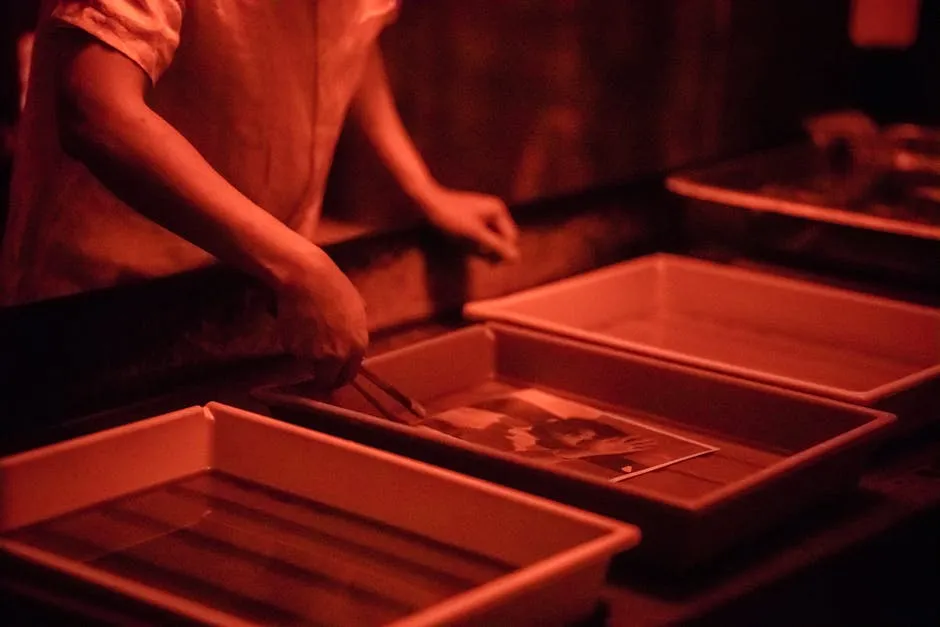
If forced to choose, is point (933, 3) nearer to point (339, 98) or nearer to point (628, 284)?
point (628, 284)

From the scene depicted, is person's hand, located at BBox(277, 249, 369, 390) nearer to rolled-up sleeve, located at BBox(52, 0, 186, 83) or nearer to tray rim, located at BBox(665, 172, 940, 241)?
rolled-up sleeve, located at BBox(52, 0, 186, 83)

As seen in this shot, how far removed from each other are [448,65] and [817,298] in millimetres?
505

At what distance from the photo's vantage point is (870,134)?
2.00m

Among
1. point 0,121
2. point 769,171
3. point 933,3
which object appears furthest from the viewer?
point 933,3

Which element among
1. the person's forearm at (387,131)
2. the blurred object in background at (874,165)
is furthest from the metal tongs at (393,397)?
the blurred object in background at (874,165)

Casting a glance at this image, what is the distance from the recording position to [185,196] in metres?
1.11

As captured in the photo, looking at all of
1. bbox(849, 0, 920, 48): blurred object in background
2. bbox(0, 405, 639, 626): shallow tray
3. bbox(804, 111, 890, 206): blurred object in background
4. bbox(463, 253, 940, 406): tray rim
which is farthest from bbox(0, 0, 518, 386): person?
bbox(849, 0, 920, 48): blurred object in background

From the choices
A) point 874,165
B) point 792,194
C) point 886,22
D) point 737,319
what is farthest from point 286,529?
point 886,22

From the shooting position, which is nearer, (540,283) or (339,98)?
Answer: (339,98)

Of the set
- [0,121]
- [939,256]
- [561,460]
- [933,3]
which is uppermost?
[933,3]

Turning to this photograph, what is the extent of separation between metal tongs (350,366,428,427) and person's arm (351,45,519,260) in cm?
31

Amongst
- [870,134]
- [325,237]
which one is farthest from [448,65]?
[870,134]

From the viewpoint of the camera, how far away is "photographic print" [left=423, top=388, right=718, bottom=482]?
1.22m

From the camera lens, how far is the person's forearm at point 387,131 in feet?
4.82
